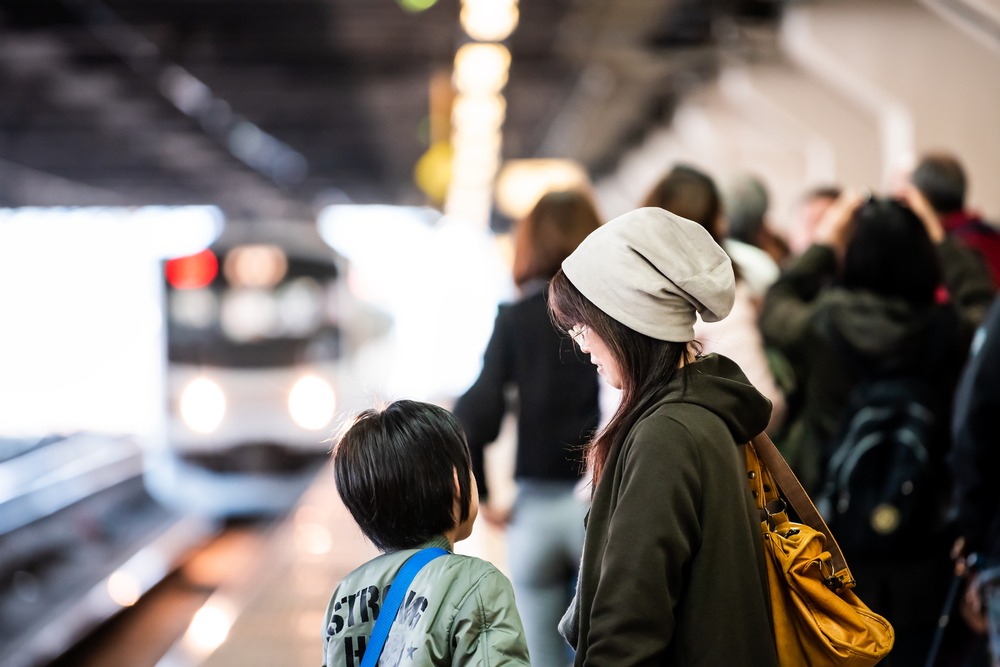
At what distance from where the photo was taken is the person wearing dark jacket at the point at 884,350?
375 cm

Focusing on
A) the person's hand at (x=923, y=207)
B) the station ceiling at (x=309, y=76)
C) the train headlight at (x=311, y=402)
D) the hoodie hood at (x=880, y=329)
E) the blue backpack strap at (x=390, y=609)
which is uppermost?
the station ceiling at (x=309, y=76)

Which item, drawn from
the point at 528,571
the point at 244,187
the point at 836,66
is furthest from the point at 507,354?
the point at 244,187

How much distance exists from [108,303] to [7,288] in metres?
2.16

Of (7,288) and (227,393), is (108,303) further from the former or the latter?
(227,393)

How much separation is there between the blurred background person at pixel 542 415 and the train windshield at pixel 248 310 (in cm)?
842

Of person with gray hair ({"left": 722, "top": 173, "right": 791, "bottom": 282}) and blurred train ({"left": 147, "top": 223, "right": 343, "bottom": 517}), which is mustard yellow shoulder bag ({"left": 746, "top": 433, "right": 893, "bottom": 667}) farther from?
blurred train ({"left": 147, "top": 223, "right": 343, "bottom": 517})

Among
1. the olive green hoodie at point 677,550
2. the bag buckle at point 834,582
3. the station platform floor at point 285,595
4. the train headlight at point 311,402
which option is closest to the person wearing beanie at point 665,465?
the olive green hoodie at point 677,550

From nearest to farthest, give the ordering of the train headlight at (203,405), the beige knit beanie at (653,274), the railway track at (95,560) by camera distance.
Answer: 1. the beige knit beanie at (653,274)
2. the railway track at (95,560)
3. the train headlight at (203,405)

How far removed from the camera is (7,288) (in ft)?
58.8

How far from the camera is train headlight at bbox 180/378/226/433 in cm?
1134

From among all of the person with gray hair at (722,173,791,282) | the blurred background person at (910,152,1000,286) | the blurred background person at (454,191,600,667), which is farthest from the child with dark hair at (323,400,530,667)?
the blurred background person at (910,152,1000,286)

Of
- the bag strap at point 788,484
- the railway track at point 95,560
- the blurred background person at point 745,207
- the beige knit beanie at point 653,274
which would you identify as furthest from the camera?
the railway track at point 95,560

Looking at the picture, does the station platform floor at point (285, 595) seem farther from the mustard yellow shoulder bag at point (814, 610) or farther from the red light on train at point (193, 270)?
the red light on train at point (193, 270)

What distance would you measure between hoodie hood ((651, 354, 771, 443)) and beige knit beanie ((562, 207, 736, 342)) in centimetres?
7
